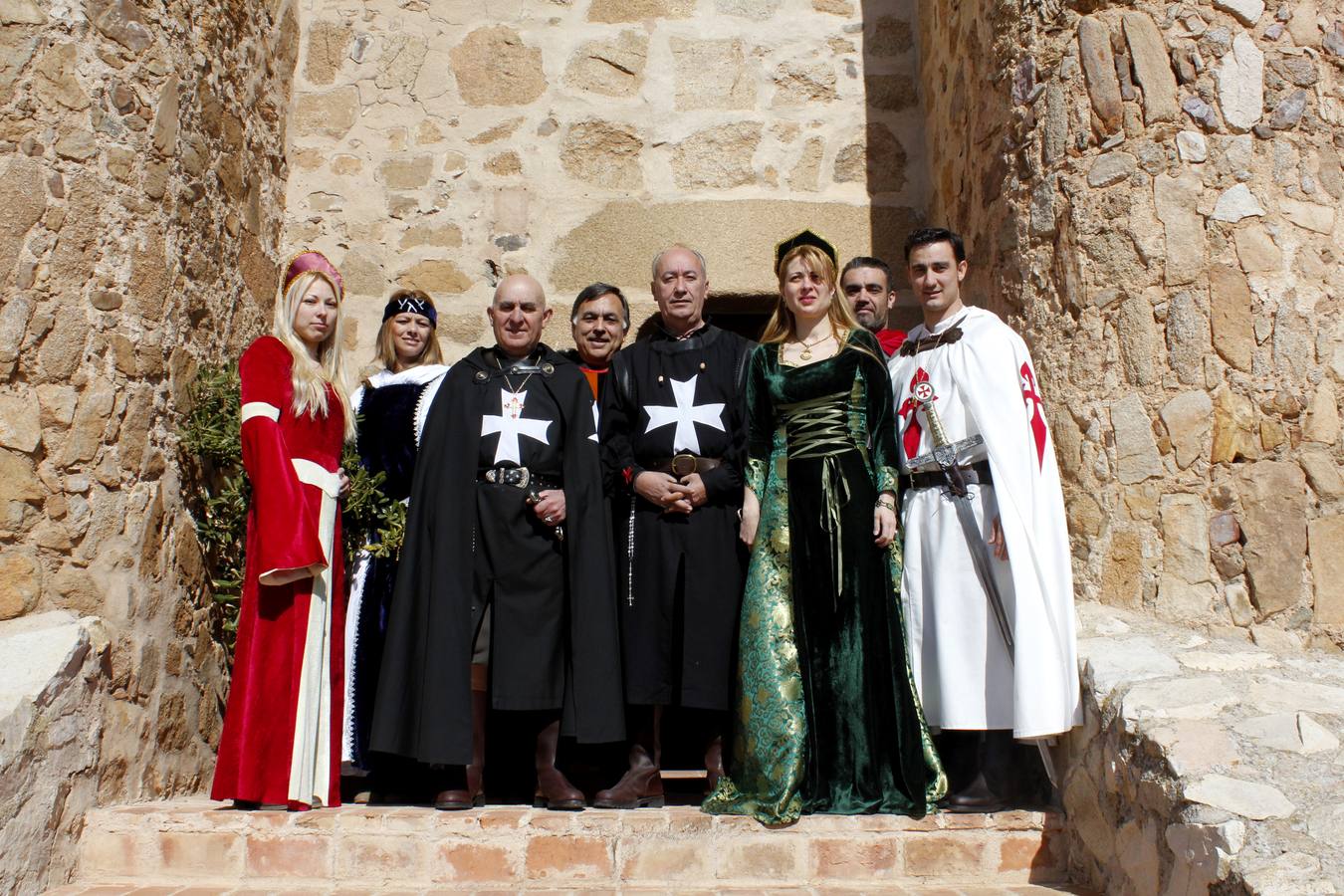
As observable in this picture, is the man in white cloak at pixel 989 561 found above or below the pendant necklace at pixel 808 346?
below

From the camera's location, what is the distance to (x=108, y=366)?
346cm

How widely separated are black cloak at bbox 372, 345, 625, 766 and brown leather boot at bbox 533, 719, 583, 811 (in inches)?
3.1

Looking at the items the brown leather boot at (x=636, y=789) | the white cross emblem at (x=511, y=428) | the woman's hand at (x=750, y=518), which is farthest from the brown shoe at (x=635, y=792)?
the white cross emblem at (x=511, y=428)

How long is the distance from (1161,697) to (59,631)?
288 cm

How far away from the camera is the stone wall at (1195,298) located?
332 cm

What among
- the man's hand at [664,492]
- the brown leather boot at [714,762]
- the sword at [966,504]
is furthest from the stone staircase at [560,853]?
the man's hand at [664,492]

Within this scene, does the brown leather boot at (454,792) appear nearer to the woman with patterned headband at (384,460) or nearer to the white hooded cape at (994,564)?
the woman with patterned headband at (384,460)

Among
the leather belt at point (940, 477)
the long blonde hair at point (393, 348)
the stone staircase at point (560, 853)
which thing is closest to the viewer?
the stone staircase at point (560, 853)

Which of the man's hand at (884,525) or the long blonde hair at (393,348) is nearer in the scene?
the man's hand at (884,525)

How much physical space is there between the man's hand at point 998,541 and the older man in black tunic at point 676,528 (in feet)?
2.41

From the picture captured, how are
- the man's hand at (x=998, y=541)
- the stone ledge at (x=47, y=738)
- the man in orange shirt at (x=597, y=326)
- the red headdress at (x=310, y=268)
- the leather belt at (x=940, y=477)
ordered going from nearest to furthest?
the stone ledge at (x=47, y=738)
the man's hand at (x=998, y=541)
the leather belt at (x=940, y=477)
the red headdress at (x=310, y=268)
the man in orange shirt at (x=597, y=326)

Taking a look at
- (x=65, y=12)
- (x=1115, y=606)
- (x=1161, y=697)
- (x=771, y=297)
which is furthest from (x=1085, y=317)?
(x=65, y=12)

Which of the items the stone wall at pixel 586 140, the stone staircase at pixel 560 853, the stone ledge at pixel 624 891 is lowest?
the stone ledge at pixel 624 891

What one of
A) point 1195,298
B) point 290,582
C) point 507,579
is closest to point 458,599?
point 507,579
